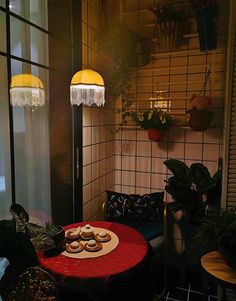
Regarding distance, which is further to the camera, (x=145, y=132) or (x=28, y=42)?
(x=145, y=132)

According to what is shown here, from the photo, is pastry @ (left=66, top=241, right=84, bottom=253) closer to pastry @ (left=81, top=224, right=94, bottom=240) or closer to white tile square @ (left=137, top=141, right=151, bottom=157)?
pastry @ (left=81, top=224, right=94, bottom=240)

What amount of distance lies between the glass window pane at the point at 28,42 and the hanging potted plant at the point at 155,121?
3.48 ft

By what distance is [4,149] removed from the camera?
1.63 meters

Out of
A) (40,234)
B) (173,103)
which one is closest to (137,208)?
(173,103)

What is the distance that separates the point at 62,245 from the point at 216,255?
100 centimetres

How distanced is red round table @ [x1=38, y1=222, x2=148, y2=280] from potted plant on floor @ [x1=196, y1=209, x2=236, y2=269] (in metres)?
0.41

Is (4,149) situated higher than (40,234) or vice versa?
(4,149)

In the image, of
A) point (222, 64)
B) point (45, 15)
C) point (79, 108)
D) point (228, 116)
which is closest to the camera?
point (228, 116)

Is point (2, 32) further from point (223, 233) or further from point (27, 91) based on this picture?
point (223, 233)

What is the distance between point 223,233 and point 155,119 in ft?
4.41

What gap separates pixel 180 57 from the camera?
271cm

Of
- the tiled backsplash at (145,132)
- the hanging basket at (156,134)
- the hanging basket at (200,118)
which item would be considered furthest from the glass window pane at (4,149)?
the hanging basket at (200,118)

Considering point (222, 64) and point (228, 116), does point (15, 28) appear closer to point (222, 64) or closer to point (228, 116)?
point (228, 116)

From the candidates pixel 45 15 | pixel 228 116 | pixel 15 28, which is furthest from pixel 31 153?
pixel 228 116
